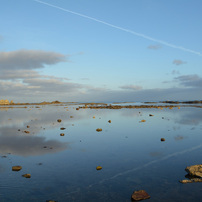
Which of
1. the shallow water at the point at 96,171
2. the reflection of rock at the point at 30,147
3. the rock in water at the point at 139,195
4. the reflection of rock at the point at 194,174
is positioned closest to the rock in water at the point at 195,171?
the reflection of rock at the point at 194,174

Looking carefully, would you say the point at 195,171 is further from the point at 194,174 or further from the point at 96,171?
the point at 96,171

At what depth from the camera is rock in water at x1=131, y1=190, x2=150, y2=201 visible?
34.1ft

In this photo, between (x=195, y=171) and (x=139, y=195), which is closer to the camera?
(x=139, y=195)

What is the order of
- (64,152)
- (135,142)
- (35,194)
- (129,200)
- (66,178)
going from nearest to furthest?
(129,200)
(35,194)
(66,178)
(64,152)
(135,142)

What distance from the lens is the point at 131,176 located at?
44.8ft

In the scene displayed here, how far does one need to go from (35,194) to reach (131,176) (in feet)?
20.5

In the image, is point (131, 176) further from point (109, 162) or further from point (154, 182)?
point (109, 162)

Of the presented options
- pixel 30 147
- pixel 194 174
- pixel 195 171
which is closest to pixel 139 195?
pixel 194 174

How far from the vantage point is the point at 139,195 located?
34.7ft

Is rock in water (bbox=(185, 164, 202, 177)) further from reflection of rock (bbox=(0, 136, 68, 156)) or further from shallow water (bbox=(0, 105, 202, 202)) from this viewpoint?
reflection of rock (bbox=(0, 136, 68, 156))

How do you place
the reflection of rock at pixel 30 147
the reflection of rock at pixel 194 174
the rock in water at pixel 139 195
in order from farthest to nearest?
the reflection of rock at pixel 30 147 → the reflection of rock at pixel 194 174 → the rock in water at pixel 139 195

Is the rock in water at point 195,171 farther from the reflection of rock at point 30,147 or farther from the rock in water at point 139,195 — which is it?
the reflection of rock at point 30,147

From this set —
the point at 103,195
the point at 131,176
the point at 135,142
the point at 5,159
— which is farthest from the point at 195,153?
the point at 5,159

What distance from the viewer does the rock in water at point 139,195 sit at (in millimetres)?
10406
